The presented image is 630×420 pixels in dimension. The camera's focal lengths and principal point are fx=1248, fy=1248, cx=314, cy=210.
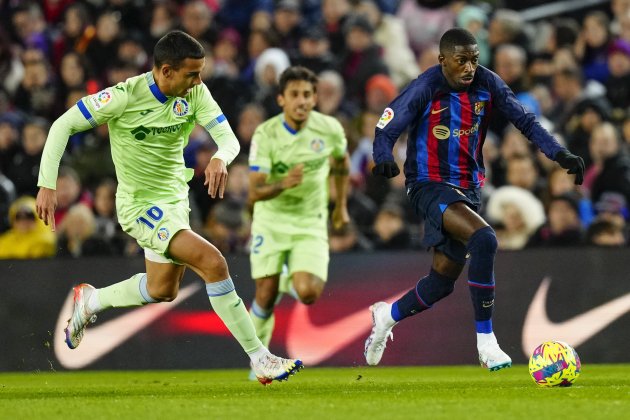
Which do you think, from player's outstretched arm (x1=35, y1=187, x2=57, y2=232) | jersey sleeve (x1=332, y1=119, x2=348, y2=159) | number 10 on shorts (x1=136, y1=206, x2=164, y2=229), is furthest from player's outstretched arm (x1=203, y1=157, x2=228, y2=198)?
jersey sleeve (x1=332, y1=119, x2=348, y2=159)

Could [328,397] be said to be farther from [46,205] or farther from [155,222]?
[46,205]

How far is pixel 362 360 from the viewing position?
12.1 meters

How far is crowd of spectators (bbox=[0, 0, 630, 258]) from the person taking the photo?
1307 cm

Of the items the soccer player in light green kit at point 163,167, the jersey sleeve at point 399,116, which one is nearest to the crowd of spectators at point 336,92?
the soccer player in light green kit at point 163,167

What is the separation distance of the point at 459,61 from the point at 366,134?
575 cm

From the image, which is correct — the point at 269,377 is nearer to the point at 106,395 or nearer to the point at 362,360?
the point at 106,395

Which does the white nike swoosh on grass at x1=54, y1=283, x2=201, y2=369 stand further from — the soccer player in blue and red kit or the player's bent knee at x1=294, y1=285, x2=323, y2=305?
the soccer player in blue and red kit

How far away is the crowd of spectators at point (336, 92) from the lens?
13.1 meters

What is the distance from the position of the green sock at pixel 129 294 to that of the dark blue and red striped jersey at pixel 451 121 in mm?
2114

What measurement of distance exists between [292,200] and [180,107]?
8.48ft

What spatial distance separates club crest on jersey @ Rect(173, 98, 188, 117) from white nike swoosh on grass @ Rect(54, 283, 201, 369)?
3.76 meters

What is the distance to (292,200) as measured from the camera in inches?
440

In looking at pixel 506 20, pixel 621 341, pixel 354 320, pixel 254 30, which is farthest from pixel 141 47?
pixel 621 341

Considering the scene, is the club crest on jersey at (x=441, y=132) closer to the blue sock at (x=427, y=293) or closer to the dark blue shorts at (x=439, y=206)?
the dark blue shorts at (x=439, y=206)
